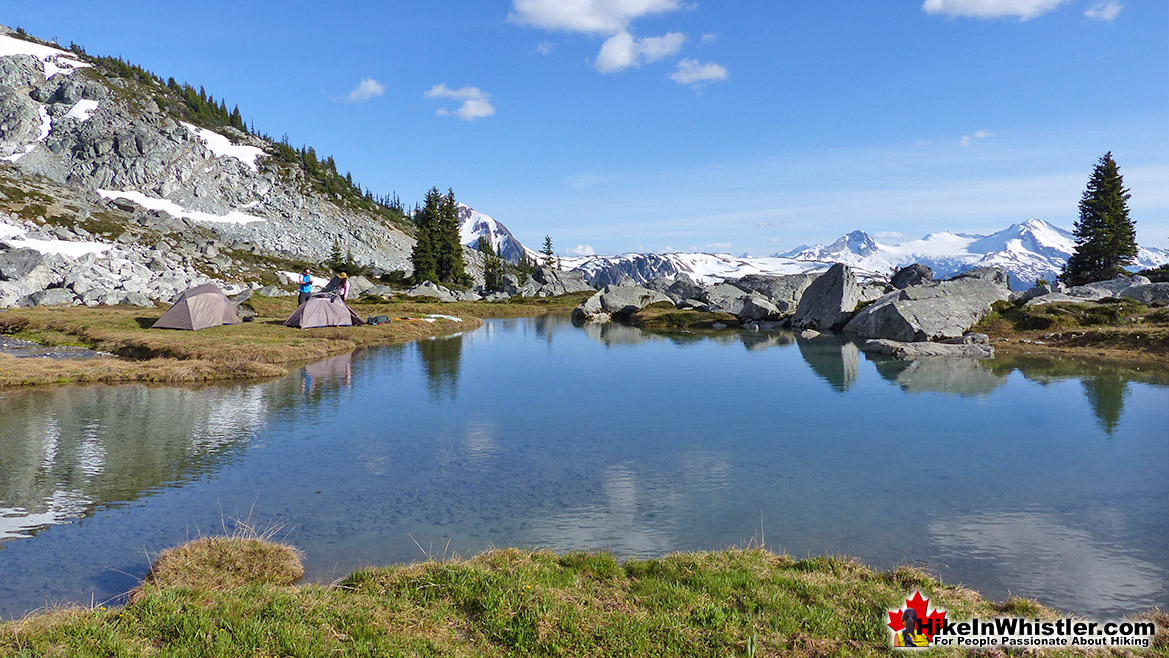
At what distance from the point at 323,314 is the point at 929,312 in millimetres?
49040

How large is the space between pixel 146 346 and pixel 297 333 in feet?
33.8

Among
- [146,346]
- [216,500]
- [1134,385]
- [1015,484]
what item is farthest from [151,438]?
[1134,385]

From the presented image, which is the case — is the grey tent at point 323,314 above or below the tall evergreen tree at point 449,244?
below

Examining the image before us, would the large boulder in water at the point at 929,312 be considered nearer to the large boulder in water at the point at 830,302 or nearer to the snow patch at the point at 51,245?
the large boulder in water at the point at 830,302

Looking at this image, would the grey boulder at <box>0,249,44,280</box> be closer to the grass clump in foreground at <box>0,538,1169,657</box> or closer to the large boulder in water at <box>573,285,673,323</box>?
the large boulder in water at <box>573,285,673,323</box>

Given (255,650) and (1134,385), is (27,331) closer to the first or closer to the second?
(255,650)

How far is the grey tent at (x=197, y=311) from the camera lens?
146ft

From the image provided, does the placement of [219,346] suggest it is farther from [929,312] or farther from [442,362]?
[929,312]

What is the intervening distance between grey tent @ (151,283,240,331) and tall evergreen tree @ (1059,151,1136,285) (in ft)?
314

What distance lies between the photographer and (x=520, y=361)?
40.0 metres

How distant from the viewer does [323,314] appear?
4978 centimetres

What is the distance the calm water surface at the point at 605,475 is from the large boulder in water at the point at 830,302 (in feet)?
98.5

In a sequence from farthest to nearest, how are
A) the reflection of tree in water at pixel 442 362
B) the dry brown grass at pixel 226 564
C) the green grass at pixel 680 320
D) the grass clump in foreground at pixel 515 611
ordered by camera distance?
1. the green grass at pixel 680 320
2. the reflection of tree in water at pixel 442 362
3. the dry brown grass at pixel 226 564
4. the grass clump in foreground at pixel 515 611

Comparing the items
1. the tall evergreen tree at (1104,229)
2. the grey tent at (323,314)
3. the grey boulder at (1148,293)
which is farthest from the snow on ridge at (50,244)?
the tall evergreen tree at (1104,229)
